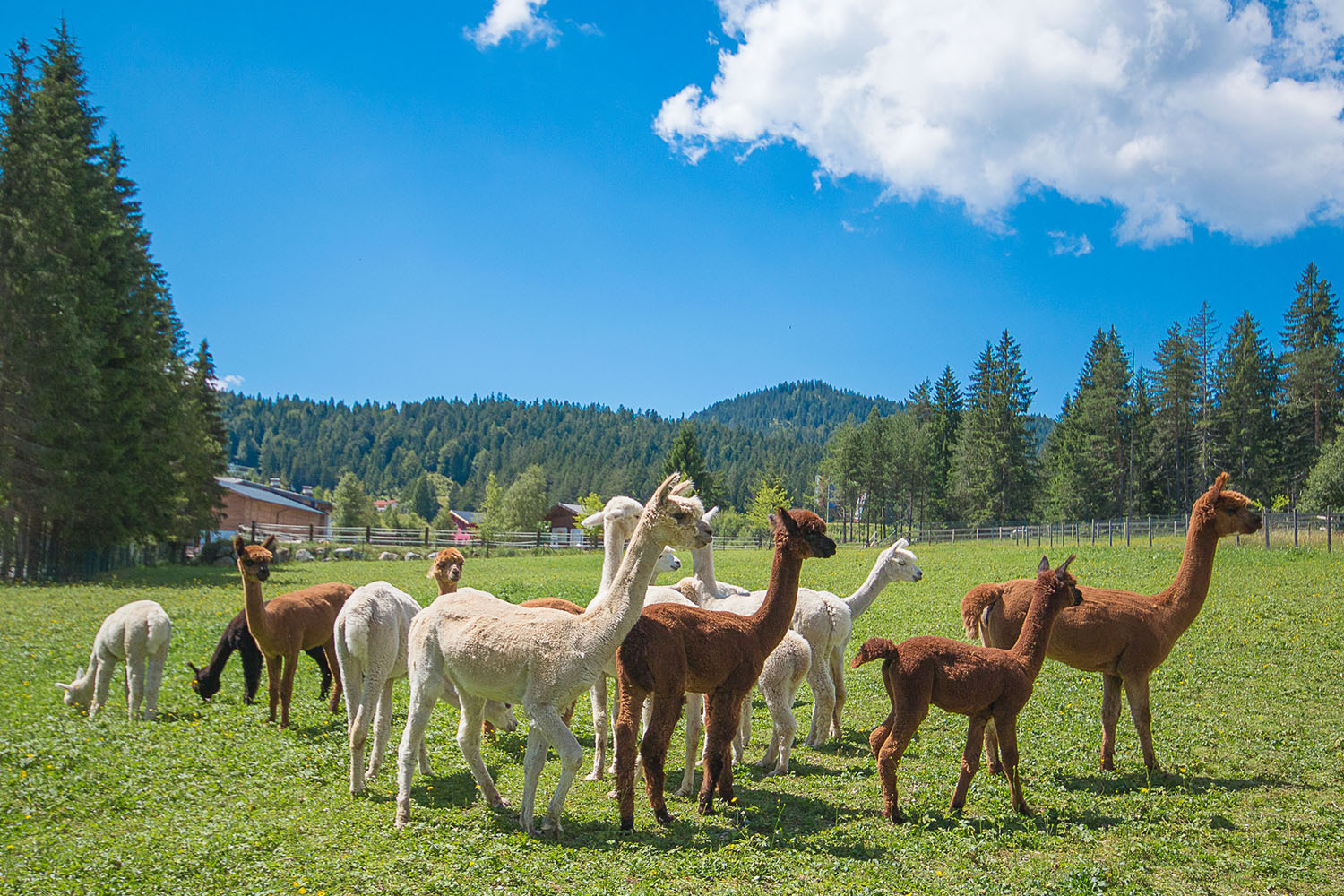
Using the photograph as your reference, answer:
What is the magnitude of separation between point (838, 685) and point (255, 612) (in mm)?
7412

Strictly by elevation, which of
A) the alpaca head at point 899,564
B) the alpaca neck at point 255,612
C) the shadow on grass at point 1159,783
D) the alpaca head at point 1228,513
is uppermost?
the alpaca head at point 1228,513

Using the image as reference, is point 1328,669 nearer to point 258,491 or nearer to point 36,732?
point 36,732

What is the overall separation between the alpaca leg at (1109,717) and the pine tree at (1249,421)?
59.5m

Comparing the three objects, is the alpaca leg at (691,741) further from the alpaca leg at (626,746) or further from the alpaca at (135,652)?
the alpaca at (135,652)

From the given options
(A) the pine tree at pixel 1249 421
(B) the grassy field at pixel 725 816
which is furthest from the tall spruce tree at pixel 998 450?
(B) the grassy field at pixel 725 816

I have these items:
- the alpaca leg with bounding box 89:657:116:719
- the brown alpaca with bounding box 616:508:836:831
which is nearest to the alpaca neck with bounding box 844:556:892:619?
the brown alpaca with bounding box 616:508:836:831

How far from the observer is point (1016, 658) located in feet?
22.6

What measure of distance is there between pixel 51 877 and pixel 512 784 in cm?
361

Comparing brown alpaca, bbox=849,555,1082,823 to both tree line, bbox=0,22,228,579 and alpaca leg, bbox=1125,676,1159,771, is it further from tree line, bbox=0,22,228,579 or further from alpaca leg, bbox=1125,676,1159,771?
tree line, bbox=0,22,228,579

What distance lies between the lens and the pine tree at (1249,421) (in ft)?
186

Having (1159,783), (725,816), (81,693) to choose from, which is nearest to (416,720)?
(725,816)

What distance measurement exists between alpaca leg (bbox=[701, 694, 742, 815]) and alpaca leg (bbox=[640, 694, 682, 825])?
457 millimetres

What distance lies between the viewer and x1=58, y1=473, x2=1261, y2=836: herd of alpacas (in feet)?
20.6

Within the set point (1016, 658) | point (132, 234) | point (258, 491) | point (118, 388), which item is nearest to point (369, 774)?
point (1016, 658)
